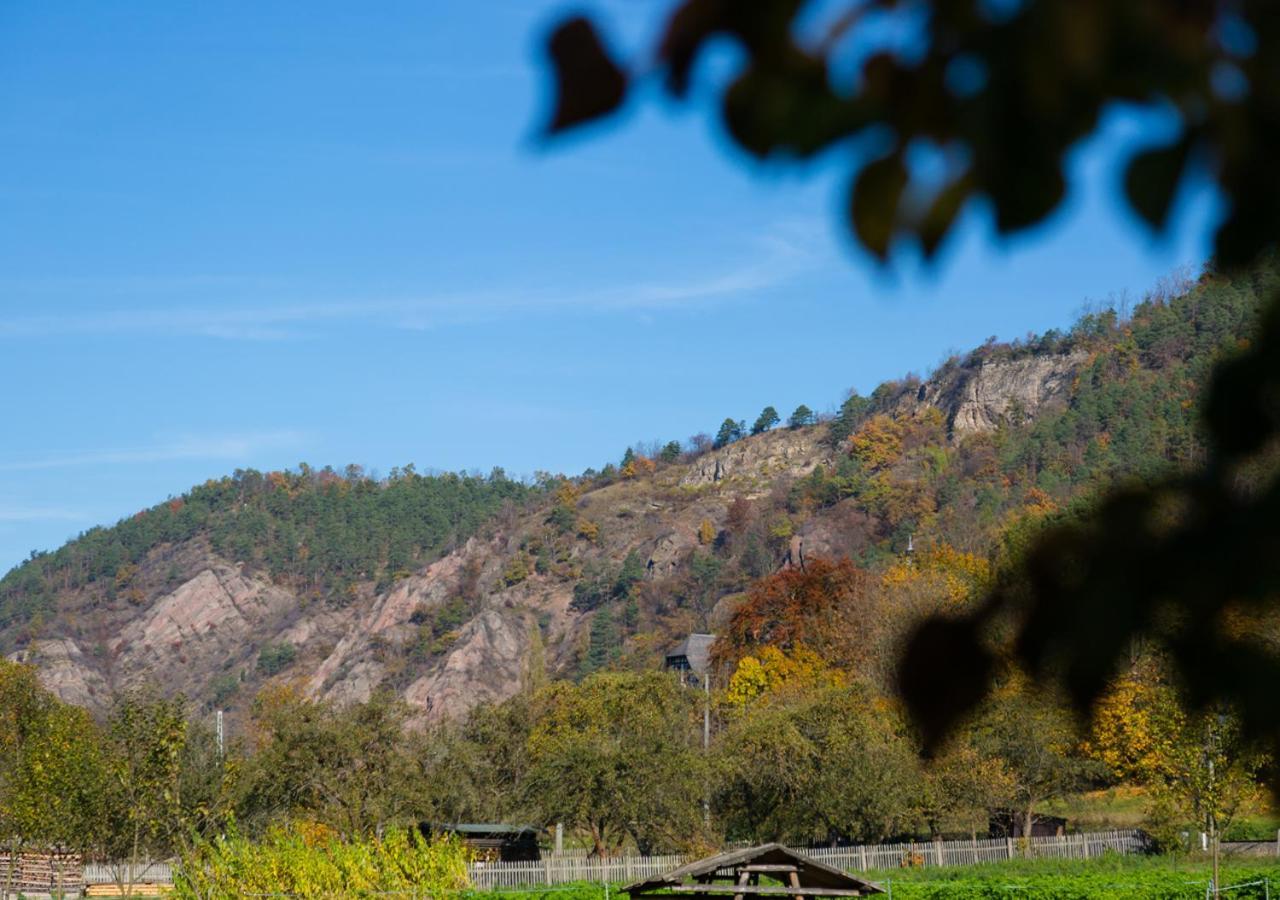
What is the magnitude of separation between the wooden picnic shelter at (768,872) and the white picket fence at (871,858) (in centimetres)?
1897

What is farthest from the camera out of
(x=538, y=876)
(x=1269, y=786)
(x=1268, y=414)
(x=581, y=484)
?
(x=581, y=484)

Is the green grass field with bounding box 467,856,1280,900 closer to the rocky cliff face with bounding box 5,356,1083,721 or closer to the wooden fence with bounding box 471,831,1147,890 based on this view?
the wooden fence with bounding box 471,831,1147,890

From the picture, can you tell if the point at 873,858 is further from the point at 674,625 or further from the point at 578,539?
the point at 578,539

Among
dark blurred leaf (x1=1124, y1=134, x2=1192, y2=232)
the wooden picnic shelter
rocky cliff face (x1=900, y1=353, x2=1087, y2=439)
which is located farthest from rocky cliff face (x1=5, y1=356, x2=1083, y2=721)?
dark blurred leaf (x1=1124, y1=134, x2=1192, y2=232)

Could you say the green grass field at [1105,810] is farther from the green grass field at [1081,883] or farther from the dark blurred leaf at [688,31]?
the dark blurred leaf at [688,31]

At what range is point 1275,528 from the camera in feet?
3.86

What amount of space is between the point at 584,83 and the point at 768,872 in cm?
2032

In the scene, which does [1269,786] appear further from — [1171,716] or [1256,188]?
[1171,716]

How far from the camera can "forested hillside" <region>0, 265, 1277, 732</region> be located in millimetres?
121938

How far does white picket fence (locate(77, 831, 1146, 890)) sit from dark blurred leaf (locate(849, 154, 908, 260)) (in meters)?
39.5

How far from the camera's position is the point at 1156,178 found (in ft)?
3.53

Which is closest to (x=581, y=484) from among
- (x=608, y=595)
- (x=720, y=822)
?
(x=608, y=595)

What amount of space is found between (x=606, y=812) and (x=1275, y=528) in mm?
41245

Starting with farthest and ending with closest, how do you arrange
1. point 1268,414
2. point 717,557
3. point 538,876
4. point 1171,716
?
point 717,557, point 538,876, point 1171,716, point 1268,414
